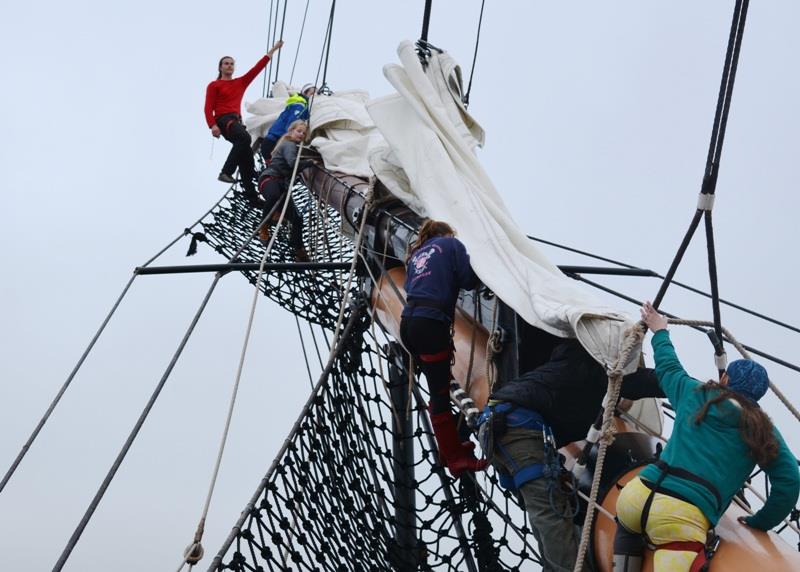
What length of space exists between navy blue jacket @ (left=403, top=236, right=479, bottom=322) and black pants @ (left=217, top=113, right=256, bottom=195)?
12.6ft

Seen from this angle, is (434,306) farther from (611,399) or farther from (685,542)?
(685,542)

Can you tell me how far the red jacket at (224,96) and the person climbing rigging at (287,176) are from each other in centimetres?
92

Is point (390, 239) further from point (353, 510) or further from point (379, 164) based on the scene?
point (353, 510)

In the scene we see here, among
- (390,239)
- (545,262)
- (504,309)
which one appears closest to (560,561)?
(504,309)

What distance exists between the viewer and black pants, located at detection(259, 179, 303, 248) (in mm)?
5238

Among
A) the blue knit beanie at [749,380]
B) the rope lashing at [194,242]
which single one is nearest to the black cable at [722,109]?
the blue knit beanie at [749,380]

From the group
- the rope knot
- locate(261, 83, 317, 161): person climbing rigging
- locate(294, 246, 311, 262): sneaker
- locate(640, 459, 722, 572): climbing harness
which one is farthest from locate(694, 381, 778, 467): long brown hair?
locate(261, 83, 317, 161): person climbing rigging

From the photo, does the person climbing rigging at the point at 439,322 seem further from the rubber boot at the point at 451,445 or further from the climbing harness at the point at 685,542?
the climbing harness at the point at 685,542

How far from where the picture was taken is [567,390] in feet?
7.07

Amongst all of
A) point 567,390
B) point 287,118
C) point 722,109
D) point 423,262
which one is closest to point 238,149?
point 287,118

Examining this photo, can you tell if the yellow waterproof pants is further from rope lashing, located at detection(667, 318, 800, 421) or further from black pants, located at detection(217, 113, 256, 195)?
black pants, located at detection(217, 113, 256, 195)

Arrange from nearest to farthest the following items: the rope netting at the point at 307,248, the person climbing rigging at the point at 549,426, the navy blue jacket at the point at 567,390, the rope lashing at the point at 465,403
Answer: the person climbing rigging at the point at 549,426 → the navy blue jacket at the point at 567,390 → the rope lashing at the point at 465,403 → the rope netting at the point at 307,248

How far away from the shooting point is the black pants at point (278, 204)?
5.24 m

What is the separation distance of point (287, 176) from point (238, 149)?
3.55 feet
